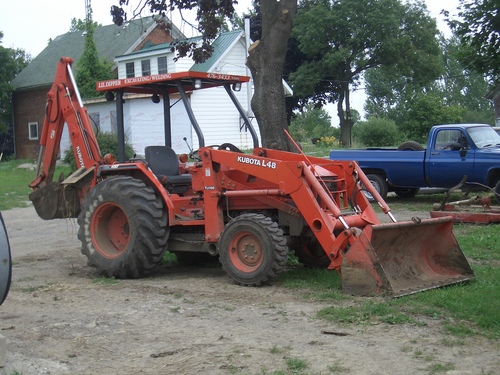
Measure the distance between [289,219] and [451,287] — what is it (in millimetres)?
2061

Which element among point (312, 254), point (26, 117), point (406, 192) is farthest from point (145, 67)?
point (312, 254)

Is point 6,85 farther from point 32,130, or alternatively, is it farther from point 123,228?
point 123,228

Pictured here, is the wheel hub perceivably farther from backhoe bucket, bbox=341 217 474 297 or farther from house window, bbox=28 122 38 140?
house window, bbox=28 122 38 140

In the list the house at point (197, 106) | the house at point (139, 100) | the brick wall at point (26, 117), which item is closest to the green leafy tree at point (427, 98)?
the house at point (139, 100)

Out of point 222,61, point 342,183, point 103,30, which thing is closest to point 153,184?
point 342,183

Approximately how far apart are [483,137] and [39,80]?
104 feet

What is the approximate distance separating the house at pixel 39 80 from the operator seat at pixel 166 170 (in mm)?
31827

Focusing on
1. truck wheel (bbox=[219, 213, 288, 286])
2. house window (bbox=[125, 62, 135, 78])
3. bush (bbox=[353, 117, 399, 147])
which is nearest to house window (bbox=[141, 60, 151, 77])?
house window (bbox=[125, 62, 135, 78])

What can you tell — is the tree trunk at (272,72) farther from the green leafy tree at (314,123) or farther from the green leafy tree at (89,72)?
the green leafy tree at (314,123)

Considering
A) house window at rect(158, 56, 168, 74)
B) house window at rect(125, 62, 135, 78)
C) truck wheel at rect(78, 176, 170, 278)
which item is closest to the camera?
truck wheel at rect(78, 176, 170, 278)

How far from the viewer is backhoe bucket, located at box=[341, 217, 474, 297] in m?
8.21

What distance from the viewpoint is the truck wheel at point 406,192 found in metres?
19.5

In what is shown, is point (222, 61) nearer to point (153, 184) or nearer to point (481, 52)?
point (153, 184)

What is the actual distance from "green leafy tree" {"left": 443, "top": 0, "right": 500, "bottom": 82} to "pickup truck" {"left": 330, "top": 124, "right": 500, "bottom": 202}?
8971 millimetres
